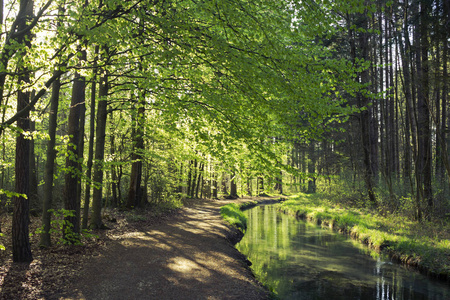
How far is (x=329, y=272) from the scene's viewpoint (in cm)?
1014

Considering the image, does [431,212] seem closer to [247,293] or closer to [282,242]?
[282,242]

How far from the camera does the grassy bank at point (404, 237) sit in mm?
9664

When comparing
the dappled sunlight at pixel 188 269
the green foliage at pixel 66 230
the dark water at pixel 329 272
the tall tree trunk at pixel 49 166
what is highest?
the tall tree trunk at pixel 49 166

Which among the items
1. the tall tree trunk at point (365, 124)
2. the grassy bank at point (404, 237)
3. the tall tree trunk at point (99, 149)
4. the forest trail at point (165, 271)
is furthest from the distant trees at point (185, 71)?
the tall tree trunk at point (365, 124)

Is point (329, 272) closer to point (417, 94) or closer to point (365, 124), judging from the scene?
point (417, 94)

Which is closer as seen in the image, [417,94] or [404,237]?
[404,237]

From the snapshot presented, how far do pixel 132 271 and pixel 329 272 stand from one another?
6.35 metres

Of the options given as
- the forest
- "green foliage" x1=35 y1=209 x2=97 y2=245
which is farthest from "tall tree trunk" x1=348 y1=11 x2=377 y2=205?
"green foliage" x1=35 y1=209 x2=97 y2=245

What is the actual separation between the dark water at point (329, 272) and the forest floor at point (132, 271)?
1.27m

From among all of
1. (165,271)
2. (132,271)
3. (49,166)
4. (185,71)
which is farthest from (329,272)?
(49,166)

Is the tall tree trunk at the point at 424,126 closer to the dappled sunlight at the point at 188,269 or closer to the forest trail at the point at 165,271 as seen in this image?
the forest trail at the point at 165,271

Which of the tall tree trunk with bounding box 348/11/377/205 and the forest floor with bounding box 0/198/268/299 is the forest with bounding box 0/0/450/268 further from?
the tall tree trunk with bounding box 348/11/377/205

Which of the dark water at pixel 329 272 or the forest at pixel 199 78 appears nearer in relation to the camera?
the forest at pixel 199 78

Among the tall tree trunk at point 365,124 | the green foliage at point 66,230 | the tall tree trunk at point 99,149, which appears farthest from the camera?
the tall tree trunk at point 365,124
